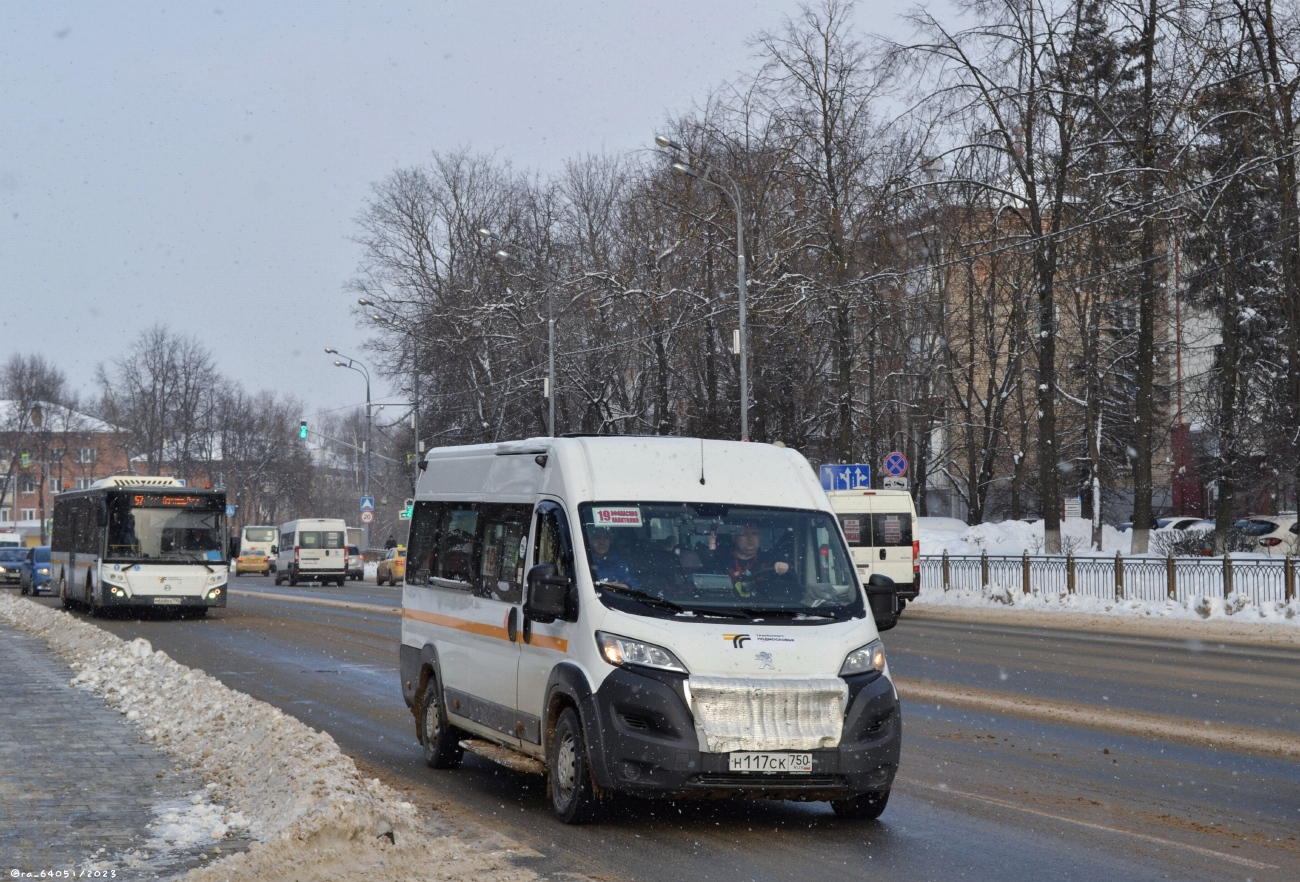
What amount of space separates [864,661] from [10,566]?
2138 inches

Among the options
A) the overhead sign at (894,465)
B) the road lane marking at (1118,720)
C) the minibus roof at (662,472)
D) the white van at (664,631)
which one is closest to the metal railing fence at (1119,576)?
the overhead sign at (894,465)

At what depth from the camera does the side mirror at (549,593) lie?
330 inches

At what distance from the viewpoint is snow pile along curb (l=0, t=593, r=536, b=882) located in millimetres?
6547

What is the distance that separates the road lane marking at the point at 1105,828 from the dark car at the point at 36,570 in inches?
1619

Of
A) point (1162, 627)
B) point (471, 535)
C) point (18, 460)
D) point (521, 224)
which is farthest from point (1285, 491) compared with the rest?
point (18, 460)

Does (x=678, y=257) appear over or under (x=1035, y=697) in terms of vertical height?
over

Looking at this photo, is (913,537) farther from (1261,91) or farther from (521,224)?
(521,224)

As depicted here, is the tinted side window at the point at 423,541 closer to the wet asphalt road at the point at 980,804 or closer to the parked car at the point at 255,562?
the wet asphalt road at the point at 980,804

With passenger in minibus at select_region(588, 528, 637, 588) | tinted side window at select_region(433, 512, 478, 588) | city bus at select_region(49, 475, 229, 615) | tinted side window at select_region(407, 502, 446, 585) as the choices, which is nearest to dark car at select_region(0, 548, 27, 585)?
city bus at select_region(49, 475, 229, 615)

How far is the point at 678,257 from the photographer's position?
4641 cm

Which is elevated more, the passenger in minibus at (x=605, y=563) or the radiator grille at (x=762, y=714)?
the passenger in minibus at (x=605, y=563)

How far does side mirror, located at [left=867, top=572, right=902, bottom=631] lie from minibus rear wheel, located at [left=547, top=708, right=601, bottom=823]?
1.97 m

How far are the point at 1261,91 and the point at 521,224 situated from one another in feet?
112

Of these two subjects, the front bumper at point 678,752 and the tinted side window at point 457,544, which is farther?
the tinted side window at point 457,544
